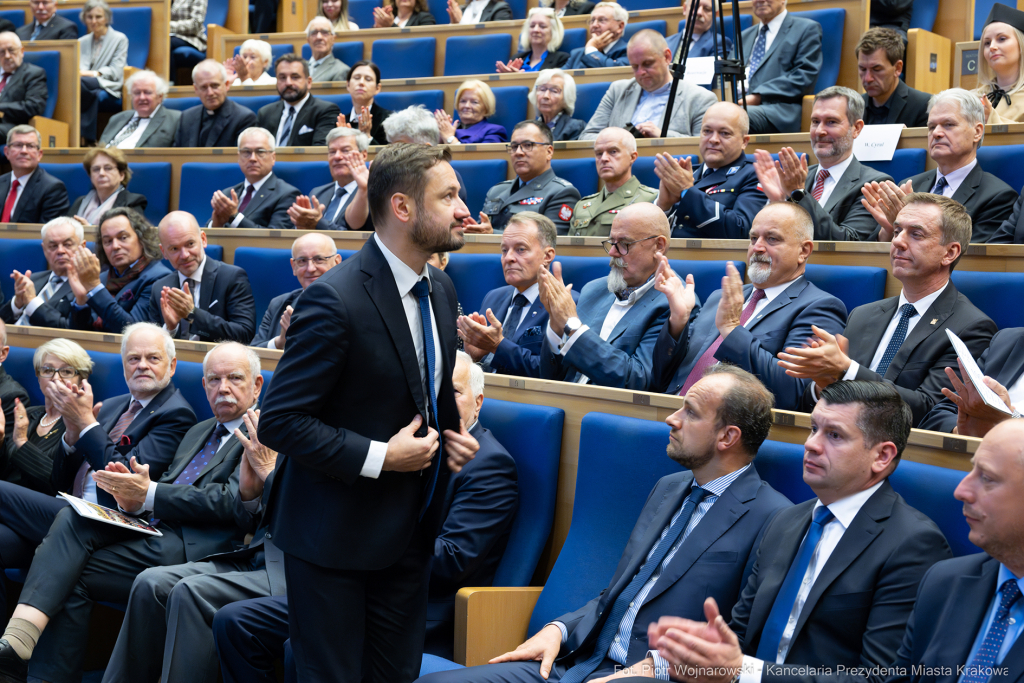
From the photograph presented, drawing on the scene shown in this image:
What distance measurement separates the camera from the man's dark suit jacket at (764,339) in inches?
72.7

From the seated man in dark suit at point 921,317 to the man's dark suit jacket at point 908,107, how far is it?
4.10 ft

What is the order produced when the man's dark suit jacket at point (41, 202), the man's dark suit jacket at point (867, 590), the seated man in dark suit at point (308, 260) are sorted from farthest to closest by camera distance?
the man's dark suit jacket at point (41, 202) < the seated man in dark suit at point (308, 260) < the man's dark suit jacket at point (867, 590)

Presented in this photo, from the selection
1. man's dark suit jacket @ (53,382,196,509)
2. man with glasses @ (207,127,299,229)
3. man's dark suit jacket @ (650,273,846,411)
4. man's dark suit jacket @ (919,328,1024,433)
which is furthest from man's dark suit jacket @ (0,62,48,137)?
man's dark suit jacket @ (919,328,1024,433)

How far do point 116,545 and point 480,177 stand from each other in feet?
5.87

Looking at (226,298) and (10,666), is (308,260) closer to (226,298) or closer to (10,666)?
(226,298)

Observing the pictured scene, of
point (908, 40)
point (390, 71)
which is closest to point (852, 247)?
point (908, 40)

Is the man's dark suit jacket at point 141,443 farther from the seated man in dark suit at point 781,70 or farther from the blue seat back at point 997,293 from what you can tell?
the seated man in dark suit at point 781,70

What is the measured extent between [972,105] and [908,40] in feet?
4.37

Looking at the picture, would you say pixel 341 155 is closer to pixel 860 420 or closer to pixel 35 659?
pixel 35 659

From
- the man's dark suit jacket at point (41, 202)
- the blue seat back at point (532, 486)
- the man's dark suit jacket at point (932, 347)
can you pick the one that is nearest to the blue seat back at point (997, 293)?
the man's dark suit jacket at point (932, 347)

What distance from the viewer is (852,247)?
2.16m

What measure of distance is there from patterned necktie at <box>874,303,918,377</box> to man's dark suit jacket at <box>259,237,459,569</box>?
0.97 metres

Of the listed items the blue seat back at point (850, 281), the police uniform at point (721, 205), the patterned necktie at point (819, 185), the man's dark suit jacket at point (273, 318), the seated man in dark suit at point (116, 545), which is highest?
the patterned necktie at point (819, 185)

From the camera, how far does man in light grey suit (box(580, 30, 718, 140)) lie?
335cm
